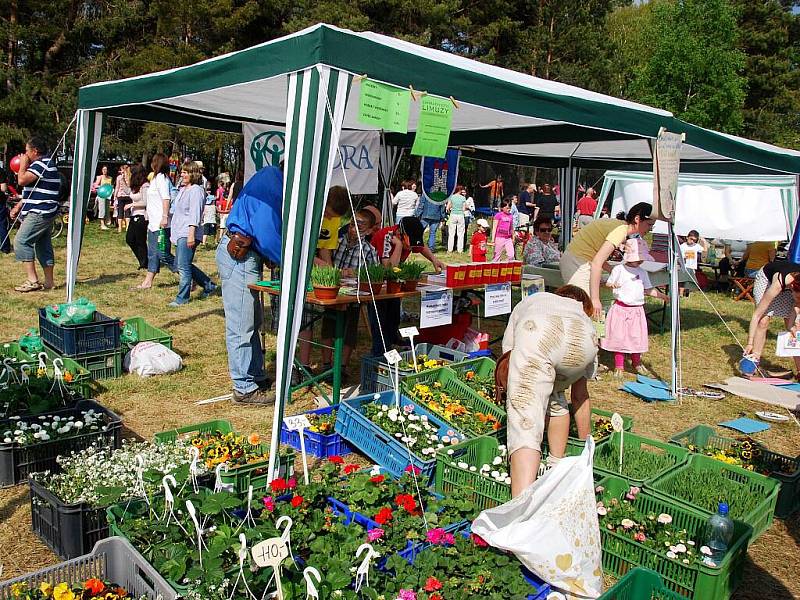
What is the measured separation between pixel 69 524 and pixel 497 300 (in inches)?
168

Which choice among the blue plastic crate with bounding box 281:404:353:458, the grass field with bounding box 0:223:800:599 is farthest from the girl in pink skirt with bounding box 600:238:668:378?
the blue plastic crate with bounding box 281:404:353:458

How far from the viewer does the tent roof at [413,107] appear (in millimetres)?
3350

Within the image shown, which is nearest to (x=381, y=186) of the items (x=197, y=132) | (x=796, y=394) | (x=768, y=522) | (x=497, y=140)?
(x=497, y=140)

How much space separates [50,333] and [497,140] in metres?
4.60

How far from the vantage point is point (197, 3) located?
66.6ft

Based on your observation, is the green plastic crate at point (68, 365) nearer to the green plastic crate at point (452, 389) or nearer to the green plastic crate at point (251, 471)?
the green plastic crate at point (251, 471)

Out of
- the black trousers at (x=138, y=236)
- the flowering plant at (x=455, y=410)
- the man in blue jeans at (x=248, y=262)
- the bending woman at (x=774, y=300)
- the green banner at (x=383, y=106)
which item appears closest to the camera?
the green banner at (x=383, y=106)

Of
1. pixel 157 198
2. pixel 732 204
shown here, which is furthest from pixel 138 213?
pixel 732 204

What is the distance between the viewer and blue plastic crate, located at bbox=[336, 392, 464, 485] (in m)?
3.73

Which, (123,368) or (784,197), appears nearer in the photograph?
(123,368)

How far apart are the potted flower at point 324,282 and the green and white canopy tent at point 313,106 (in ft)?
3.49

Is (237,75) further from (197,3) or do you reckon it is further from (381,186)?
(197,3)

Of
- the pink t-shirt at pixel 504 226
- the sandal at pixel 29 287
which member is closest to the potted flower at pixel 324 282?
the sandal at pixel 29 287

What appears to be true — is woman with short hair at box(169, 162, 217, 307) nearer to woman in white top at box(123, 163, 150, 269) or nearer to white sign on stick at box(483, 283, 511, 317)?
woman in white top at box(123, 163, 150, 269)
